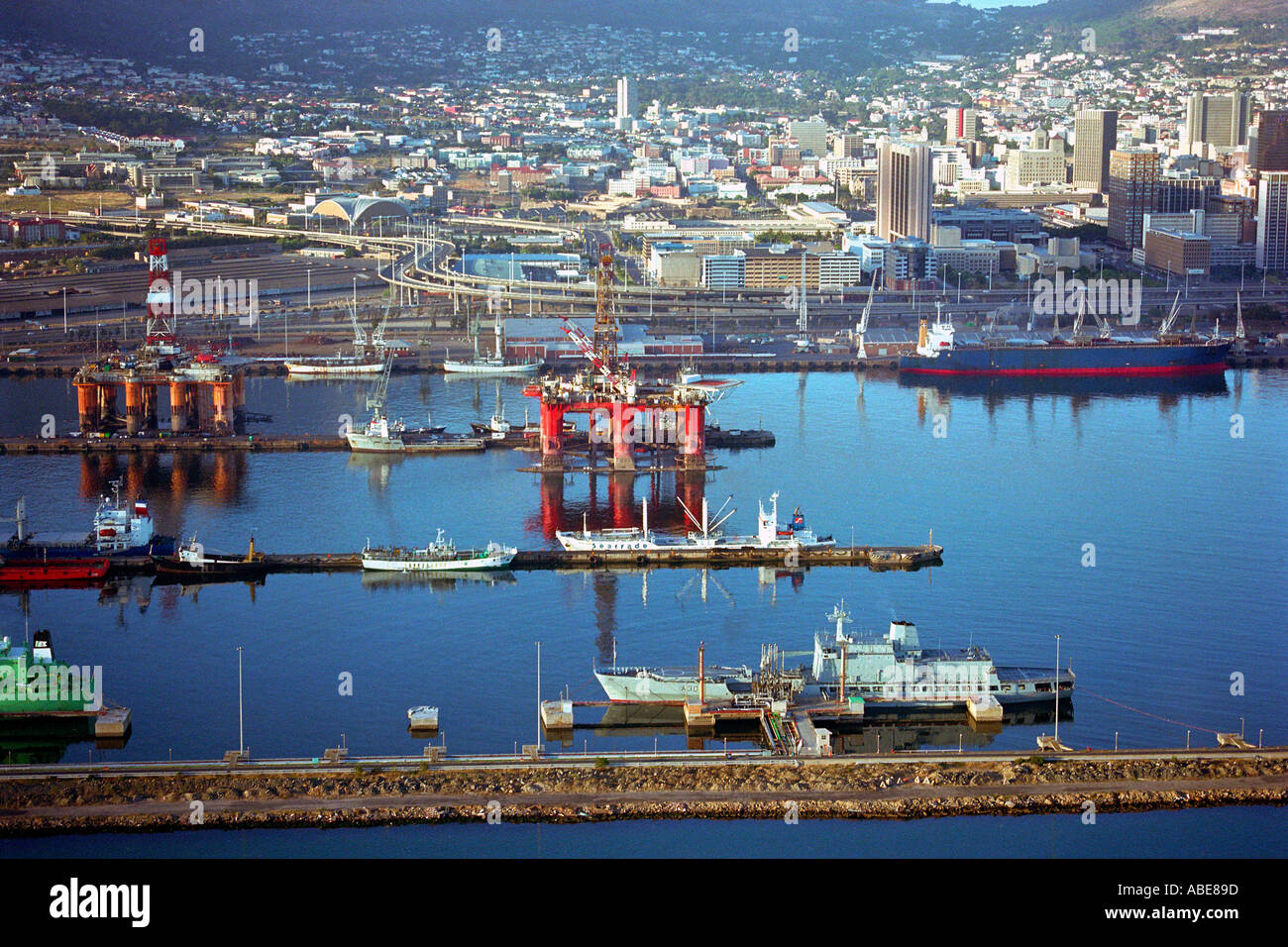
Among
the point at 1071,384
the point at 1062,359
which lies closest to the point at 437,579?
the point at 1071,384

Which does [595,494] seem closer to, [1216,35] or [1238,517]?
[1238,517]

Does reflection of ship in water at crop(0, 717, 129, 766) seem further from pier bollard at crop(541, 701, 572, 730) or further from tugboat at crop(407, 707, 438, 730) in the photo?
pier bollard at crop(541, 701, 572, 730)

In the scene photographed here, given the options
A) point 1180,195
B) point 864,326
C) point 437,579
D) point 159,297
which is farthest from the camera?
point 1180,195

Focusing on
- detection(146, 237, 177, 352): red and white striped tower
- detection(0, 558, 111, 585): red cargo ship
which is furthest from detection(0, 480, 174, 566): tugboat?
detection(146, 237, 177, 352): red and white striped tower

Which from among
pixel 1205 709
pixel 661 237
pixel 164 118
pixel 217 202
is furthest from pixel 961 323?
pixel 164 118

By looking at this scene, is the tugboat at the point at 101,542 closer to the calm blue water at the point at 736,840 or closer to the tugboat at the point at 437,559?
the tugboat at the point at 437,559

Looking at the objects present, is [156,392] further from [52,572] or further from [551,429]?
[52,572]
